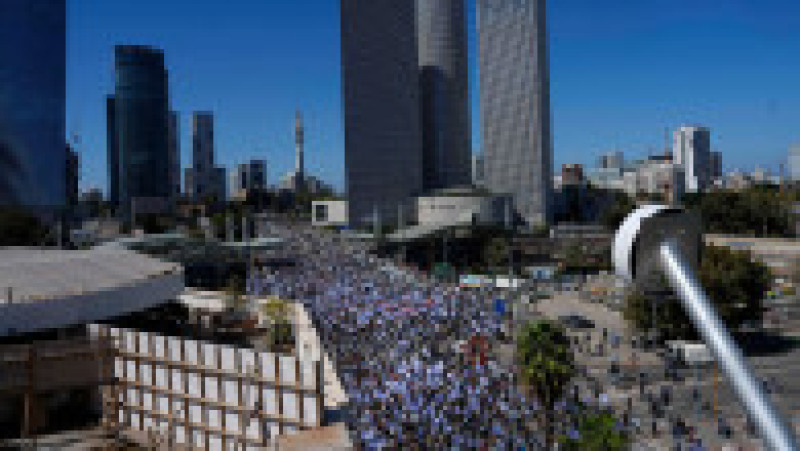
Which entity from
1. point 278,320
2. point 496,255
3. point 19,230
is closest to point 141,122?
point 19,230

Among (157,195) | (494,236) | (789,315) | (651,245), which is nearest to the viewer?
(651,245)

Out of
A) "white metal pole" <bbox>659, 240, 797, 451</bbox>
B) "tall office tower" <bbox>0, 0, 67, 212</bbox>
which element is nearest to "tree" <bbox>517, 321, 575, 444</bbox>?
"white metal pole" <bbox>659, 240, 797, 451</bbox>

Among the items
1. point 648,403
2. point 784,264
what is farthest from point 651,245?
point 784,264

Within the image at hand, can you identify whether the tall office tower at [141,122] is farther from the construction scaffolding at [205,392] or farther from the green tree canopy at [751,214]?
the construction scaffolding at [205,392]

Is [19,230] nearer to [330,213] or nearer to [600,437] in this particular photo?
[330,213]

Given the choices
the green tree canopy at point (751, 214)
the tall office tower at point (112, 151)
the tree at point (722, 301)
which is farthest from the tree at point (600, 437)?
the tall office tower at point (112, 151)

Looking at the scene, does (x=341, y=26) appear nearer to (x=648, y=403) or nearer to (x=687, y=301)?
(x=648, y=403)
